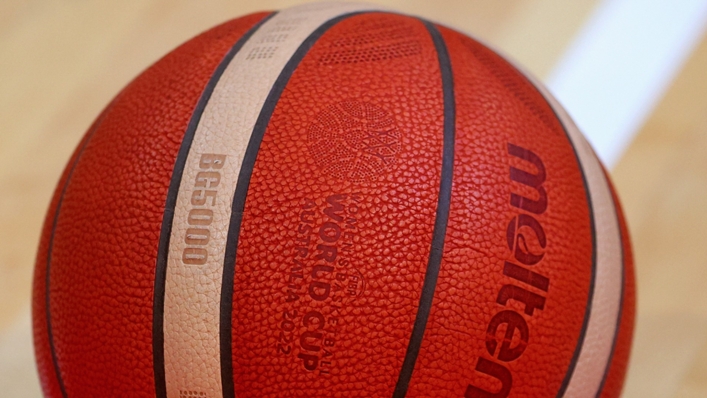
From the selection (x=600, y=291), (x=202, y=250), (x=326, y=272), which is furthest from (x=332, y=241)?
(x=600, y=291)

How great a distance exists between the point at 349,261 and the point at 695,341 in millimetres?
1204

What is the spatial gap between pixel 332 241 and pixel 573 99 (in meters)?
1.57

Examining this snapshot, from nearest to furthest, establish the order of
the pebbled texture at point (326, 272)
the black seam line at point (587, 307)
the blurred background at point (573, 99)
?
the pebbled texture at point (326, 272) → the black seam line at point (587, 307) → the blurred background at point (573, 99)

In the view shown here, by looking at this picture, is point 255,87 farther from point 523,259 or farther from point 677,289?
point 677,289

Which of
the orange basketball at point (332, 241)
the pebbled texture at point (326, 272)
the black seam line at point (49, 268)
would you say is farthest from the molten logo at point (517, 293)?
the black seam line at point (49, 268)

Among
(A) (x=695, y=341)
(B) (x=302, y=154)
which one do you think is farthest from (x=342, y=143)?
(A) (x=695, y=341)

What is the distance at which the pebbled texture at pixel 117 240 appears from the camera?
97 cm

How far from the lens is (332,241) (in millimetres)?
916

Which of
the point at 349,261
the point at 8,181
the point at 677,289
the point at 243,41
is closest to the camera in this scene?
the point at 349,261

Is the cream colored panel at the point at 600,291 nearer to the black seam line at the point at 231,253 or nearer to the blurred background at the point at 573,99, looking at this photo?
the black seam line at the point at 231,253

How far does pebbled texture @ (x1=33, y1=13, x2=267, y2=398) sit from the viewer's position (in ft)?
3.18

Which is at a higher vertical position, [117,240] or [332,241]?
[332,241]

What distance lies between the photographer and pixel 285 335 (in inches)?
36.1

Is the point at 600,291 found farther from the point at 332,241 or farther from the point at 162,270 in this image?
the point at 162,270
